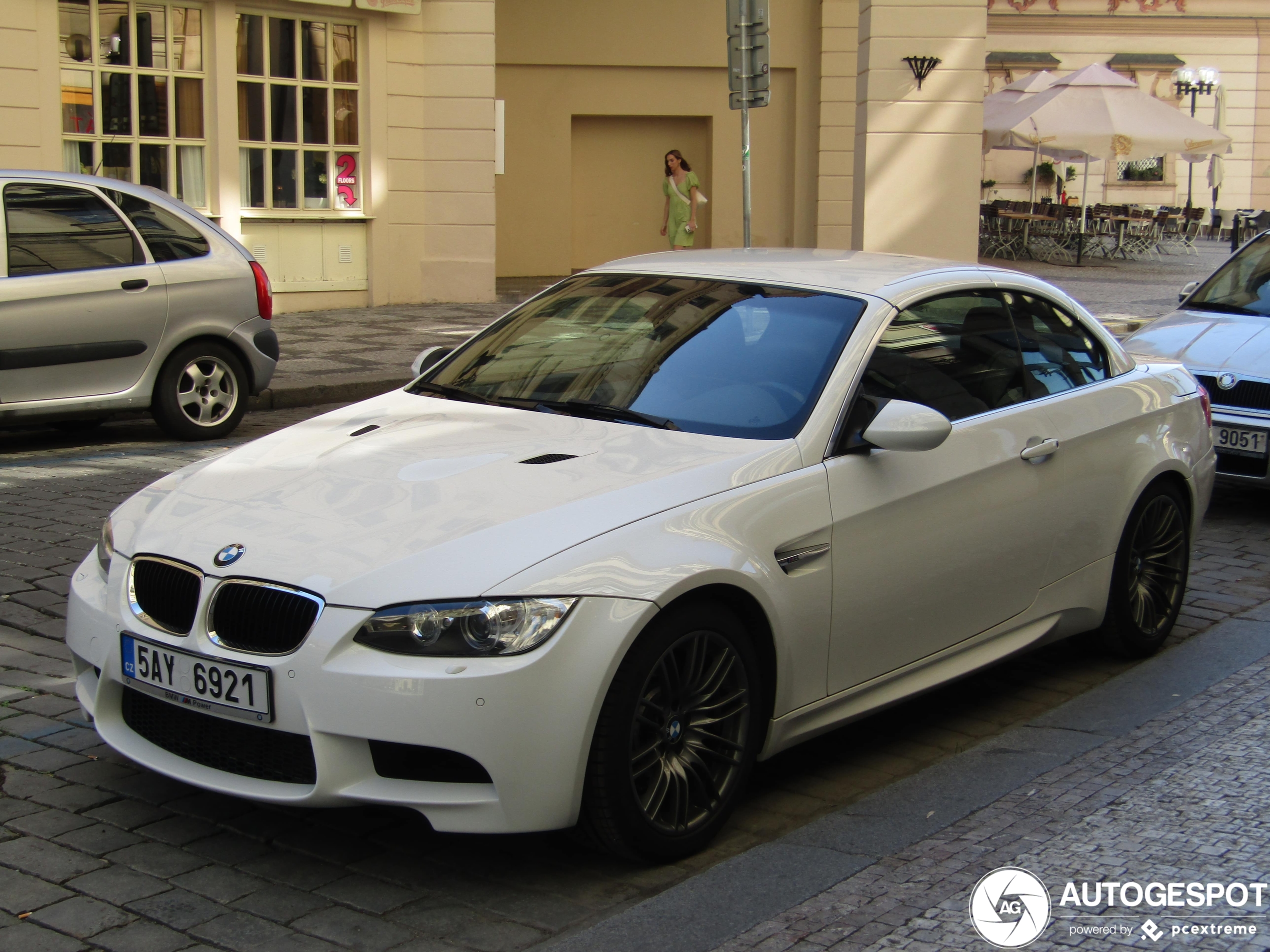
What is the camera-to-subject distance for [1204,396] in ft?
19.5

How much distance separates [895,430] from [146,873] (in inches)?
88.4

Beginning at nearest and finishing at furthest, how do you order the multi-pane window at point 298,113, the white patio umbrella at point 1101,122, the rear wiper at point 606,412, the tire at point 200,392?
the rear wiper at point 606,412 → the tire at point 200,392 → the multi-pane window at point 298,113 → the white patio umbrella at point 1101,122

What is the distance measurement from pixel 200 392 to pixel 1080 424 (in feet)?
20.7

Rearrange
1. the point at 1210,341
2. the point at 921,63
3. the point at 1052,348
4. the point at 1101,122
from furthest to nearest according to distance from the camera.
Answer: the point at 1101,122 → the point at 921,63 → the point at 1210,341 → the point at 1052,348

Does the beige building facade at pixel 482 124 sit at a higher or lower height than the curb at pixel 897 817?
higher

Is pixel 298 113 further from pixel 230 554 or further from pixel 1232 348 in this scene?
pixel 230 554

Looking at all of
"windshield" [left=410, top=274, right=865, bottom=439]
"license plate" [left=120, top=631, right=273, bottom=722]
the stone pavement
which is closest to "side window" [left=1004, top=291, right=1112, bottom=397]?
"windshield" [left=410, top=274, right=865, bottom=439]

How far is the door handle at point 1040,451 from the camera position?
4.72m

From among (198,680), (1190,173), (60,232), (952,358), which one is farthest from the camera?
(1190,173)

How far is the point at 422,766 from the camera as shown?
11.1ft

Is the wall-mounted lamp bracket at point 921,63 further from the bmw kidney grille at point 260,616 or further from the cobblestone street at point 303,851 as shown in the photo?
the bmw kidney grille at point 260,616

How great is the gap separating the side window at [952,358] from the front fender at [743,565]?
583mm

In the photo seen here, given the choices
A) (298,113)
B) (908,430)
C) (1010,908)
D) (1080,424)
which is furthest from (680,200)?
(1010,908)

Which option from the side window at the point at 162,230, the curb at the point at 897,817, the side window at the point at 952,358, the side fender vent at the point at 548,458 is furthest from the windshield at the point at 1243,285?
the side window at the point at 162,230
